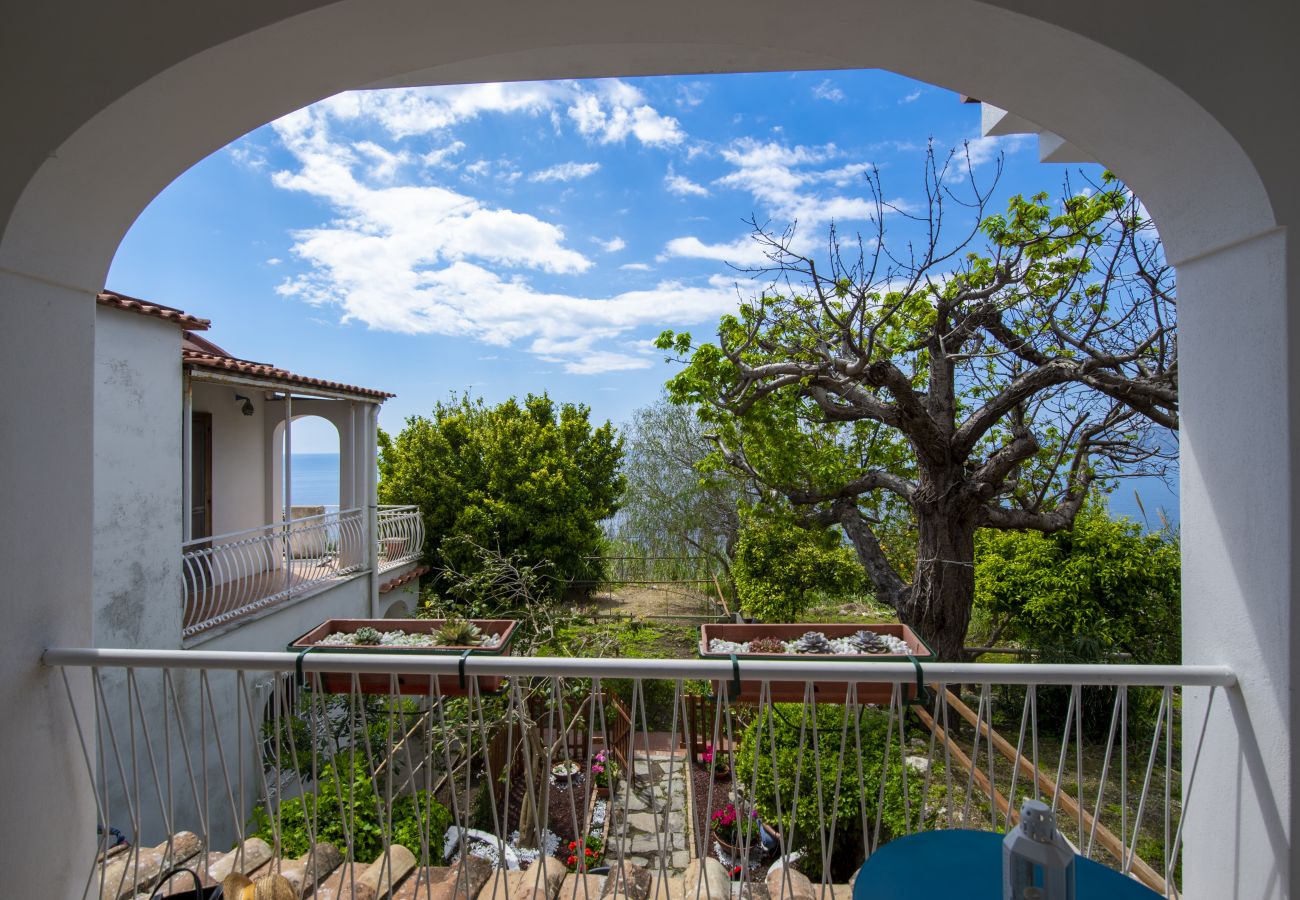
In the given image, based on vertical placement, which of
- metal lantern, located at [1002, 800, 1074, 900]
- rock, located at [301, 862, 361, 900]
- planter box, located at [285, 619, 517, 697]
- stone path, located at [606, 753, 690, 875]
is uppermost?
metal lantern, located at [1002, 800, 1074, 900]

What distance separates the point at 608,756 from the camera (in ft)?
5.95

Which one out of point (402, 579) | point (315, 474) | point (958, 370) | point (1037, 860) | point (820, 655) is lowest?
point (402, 579)

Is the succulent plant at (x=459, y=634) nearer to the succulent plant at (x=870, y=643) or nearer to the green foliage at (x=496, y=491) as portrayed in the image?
the succulent plant at (x=870, y=643)

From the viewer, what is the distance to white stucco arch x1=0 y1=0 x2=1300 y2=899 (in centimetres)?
143

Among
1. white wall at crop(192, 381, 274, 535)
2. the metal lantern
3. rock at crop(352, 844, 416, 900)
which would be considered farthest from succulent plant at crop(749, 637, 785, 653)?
white wall at crop(192, 381, 274, 535)

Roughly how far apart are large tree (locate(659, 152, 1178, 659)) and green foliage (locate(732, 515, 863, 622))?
1.08 metres

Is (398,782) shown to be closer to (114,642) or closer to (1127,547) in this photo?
(114,642)

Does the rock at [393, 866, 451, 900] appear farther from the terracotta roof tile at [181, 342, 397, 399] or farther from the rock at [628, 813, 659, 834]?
the terracotta roof tile at [181, 342, 397, 399]

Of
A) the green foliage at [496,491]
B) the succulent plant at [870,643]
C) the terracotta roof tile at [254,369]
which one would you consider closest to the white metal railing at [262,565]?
the terracotta roof tile at [254,369]

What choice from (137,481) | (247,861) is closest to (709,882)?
(247,861)

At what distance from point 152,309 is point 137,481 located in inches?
55.9

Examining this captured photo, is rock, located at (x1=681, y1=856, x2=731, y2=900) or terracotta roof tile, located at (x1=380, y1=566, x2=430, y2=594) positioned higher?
rock, located at (x1=681, y1=856, x2=731, y2=900)

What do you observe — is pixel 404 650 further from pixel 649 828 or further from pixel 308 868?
pixel 649 828

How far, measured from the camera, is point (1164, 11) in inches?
56.6
